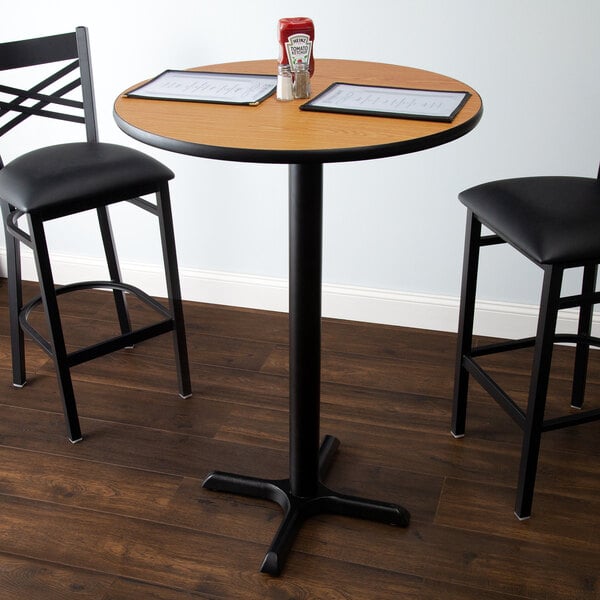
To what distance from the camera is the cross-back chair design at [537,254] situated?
1.80m

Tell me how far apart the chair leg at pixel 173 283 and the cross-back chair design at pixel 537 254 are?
78 cm

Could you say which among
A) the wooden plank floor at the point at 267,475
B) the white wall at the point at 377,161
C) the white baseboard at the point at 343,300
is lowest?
the wooden plank floor at the point at 267,475

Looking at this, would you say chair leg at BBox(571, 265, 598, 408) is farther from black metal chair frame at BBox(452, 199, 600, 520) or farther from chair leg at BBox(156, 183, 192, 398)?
chair leg at BBox(156, 183, 192, 398)

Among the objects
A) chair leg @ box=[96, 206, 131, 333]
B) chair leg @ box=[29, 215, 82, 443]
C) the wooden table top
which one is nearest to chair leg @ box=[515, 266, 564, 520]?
the wooden table top

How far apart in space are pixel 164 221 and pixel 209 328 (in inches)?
27.7

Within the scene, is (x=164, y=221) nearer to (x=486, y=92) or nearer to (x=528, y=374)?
(x=486, y=92)

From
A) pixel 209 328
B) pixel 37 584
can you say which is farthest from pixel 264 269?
pixel 37 584

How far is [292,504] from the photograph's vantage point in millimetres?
2027

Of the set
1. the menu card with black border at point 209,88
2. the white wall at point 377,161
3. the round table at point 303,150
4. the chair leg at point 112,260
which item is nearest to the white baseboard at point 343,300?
the white wall at point 377,161

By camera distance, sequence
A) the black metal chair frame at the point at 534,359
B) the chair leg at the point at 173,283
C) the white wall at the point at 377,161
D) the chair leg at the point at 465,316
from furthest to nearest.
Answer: the white wall at the point at 377,161 → the chair leg at the point at 173,283 → the chair leg at the point at 465,316 → the black metal chair frame at the point at 534,359

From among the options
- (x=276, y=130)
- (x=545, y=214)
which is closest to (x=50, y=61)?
(x=276, y=130)

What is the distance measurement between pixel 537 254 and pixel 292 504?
2.67ft

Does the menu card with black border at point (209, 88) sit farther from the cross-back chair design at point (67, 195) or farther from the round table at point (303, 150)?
the cross-back chair design at point (67, 195)

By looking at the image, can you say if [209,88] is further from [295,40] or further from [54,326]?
[54,326]
